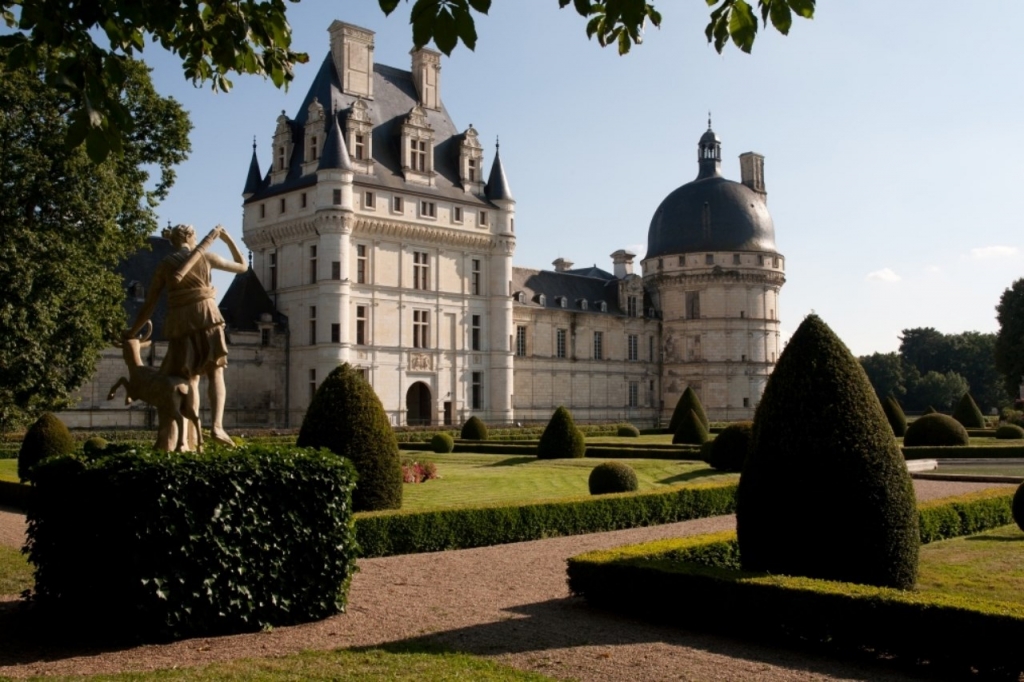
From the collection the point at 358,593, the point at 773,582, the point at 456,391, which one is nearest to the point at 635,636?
the point at 773,582

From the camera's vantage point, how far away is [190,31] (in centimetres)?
585

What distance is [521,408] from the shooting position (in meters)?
50.8

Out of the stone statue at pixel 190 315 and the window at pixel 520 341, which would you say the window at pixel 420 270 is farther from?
the stone statue at pixel 190 315

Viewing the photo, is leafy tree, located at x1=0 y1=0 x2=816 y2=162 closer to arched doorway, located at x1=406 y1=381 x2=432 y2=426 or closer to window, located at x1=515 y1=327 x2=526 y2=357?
arched doorway, located at x1=406 y1=381 x2=432 y2=426

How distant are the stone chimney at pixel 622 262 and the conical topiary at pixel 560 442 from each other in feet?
126

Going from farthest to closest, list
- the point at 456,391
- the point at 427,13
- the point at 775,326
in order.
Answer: the point at 775,326 < the point at 456,391 < the point at 427,13

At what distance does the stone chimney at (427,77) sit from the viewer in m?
47.3

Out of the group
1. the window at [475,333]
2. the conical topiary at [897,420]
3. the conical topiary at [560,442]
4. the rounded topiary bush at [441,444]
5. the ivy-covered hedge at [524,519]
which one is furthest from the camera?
the window at [475,333]

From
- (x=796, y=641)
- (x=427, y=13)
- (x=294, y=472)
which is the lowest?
(x=796, y=641)

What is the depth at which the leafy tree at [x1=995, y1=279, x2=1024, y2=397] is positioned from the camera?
5438 centimetres

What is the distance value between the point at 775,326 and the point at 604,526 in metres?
48.5

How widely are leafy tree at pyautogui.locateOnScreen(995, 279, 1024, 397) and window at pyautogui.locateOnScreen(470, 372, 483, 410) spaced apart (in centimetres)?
3031

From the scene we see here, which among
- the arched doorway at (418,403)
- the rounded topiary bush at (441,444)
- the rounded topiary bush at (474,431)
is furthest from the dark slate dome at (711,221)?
the rounded topiary bush at (441,444)

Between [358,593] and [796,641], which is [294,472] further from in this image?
[796,641]
